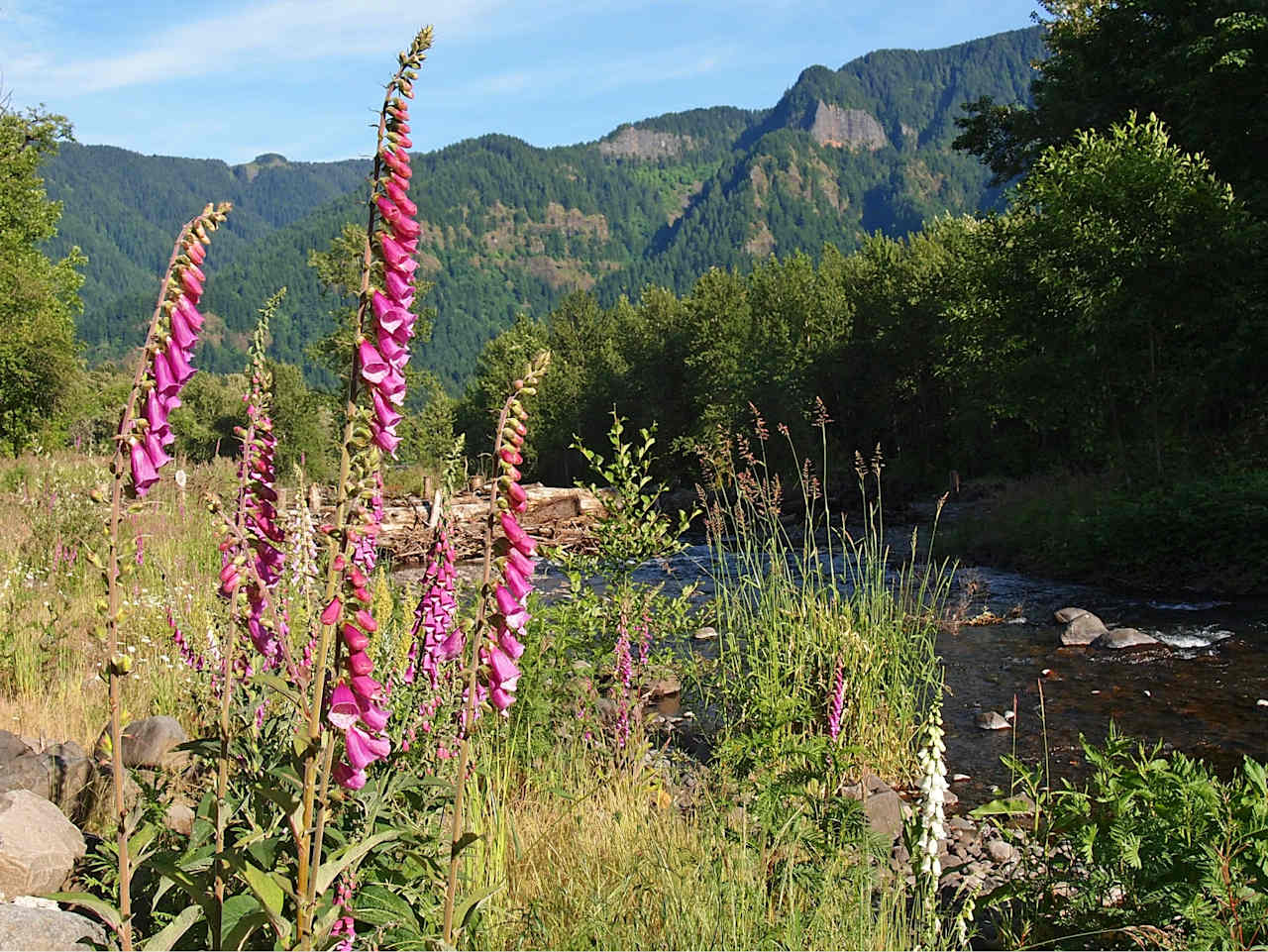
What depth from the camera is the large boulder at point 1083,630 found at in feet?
33.4

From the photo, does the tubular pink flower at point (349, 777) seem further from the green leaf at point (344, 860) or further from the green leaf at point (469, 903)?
the green leaf at point (469, 903)

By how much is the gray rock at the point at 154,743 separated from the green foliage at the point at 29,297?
80.4ft

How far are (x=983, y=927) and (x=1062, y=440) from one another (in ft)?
68.5

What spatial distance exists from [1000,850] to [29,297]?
2865 cm

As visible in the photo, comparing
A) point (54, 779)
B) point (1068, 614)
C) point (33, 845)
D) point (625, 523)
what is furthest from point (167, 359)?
point (1068, 614)

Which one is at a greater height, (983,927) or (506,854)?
(506,854)

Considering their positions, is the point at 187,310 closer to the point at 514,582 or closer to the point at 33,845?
the point at 514,582

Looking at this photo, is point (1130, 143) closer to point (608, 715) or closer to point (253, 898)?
point (608, 715)

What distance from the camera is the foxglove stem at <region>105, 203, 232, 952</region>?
1770mm

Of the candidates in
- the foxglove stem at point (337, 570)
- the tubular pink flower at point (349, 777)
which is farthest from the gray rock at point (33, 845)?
the tubular pink flower at point (349, 777)

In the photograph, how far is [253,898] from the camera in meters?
2.20

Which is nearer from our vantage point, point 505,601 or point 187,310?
point 187,310

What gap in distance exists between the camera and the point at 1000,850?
506 centimetres

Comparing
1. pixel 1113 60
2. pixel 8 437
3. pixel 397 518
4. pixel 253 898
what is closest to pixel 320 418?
pixel 8 437
